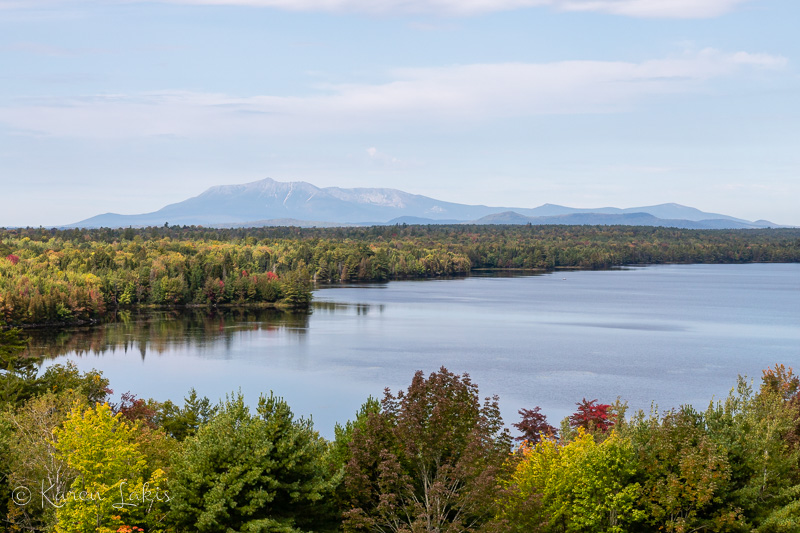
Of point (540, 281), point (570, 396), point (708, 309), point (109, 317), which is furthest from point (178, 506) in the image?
point (540, 281)

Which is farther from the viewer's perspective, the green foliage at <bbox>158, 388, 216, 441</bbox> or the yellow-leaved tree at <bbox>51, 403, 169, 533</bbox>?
the green foliage at <bbox>158, 388, 216, 441</bbox>

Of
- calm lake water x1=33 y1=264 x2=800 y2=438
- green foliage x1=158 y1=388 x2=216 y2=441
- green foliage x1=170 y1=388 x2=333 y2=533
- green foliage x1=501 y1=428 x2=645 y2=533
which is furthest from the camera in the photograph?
calm lake water x1=33 y1=264 x2=800 y2=438

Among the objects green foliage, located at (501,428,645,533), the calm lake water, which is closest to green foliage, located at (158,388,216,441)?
the calm lake water

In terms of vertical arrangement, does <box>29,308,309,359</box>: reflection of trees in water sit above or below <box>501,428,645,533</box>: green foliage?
below

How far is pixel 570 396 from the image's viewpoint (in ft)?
127

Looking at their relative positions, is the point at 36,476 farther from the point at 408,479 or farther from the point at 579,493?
the point at 579,493

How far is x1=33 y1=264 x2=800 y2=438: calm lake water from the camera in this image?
4134 centimetres

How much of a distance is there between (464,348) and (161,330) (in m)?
27.8

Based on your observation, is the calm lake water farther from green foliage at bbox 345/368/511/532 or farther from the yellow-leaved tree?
the yellow-leaved tree

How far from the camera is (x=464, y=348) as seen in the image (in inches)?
2196

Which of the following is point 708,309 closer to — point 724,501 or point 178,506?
point 724,501

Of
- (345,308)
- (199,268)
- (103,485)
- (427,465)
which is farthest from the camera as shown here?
(199,268)

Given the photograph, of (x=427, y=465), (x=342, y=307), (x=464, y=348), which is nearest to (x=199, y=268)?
(x=342, y=307)

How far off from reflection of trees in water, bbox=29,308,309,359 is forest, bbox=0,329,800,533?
4006 cm
